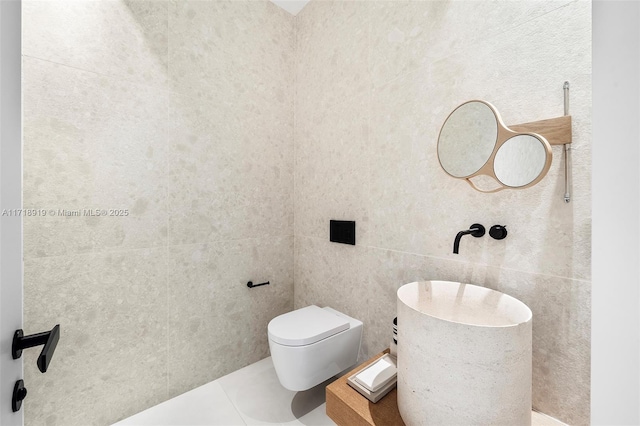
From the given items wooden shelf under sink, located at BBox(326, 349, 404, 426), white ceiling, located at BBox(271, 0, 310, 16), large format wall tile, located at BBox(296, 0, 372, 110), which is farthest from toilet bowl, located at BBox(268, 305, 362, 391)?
white ceiling, located at BBox(271, 0, 310, 16)

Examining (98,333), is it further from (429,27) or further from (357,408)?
(429,27)

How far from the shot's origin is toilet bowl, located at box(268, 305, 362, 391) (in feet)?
4.08

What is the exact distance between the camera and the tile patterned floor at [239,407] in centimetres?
131

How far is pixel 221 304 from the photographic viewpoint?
5.21ft

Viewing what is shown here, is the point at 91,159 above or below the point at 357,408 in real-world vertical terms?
above

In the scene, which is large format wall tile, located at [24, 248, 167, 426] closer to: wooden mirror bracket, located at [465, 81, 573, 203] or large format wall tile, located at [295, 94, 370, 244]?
large format wall tile, located at [295, 94, 370, 244]

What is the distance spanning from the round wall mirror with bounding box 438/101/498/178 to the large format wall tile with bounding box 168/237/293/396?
118 cm

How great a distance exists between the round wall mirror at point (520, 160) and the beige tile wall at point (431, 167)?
84mm

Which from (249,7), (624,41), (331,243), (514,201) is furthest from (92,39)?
(514,201)

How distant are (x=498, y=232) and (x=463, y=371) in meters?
0.51

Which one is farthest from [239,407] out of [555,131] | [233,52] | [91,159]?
[233,52]

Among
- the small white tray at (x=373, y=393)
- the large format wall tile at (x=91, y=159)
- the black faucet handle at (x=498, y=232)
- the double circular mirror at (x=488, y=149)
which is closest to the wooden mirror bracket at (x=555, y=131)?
the double circular mirror at (x=488, y=149)

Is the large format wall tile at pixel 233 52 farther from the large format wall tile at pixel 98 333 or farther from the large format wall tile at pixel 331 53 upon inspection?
the large format wall tile at pixel 98 333

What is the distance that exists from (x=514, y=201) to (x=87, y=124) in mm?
1740
